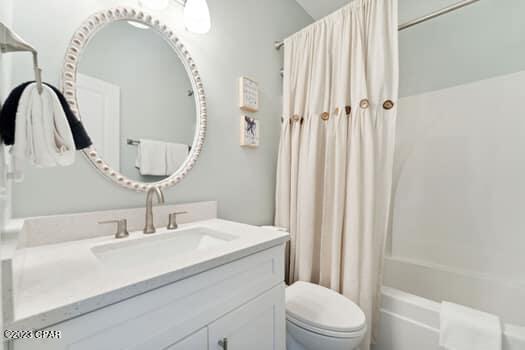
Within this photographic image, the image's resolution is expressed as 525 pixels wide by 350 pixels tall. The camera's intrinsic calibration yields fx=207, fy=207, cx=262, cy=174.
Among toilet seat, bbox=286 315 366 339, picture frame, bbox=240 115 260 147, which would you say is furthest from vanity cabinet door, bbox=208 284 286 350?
picture frame, bbox=240 115 260 147

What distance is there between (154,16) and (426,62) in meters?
2.10

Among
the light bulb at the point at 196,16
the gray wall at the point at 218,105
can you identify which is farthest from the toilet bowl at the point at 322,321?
the light bulb at the point at 196,16

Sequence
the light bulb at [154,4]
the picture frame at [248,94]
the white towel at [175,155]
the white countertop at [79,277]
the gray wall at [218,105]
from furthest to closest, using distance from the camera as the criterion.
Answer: the picture frame at [248,94], the white towel at [175,155], the light bulb at [154,4], the gray wall at [218,105], the white countertop at [79,277]

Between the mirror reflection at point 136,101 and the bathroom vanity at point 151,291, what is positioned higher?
the mirror reflection at point 136,101

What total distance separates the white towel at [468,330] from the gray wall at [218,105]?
1101mm

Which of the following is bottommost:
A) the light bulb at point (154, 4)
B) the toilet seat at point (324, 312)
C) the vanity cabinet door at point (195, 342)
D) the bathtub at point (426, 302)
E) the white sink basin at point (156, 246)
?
the bathtub at point (426, 302)

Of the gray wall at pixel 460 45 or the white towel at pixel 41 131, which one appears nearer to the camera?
the white towel at pixel 41 131

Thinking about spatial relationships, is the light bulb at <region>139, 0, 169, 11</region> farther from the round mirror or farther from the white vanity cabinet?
the white vanity cabinet

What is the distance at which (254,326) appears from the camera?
739 millimetres

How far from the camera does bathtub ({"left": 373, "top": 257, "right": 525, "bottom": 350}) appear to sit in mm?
987

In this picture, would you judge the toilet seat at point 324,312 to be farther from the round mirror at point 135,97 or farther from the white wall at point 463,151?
the white wall at point 463,151

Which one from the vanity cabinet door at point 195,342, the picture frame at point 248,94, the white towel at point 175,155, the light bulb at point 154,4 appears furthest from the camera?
the picture frame at point 248,94

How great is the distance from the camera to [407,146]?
1840 mm

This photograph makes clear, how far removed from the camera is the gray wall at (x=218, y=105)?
73 cm
